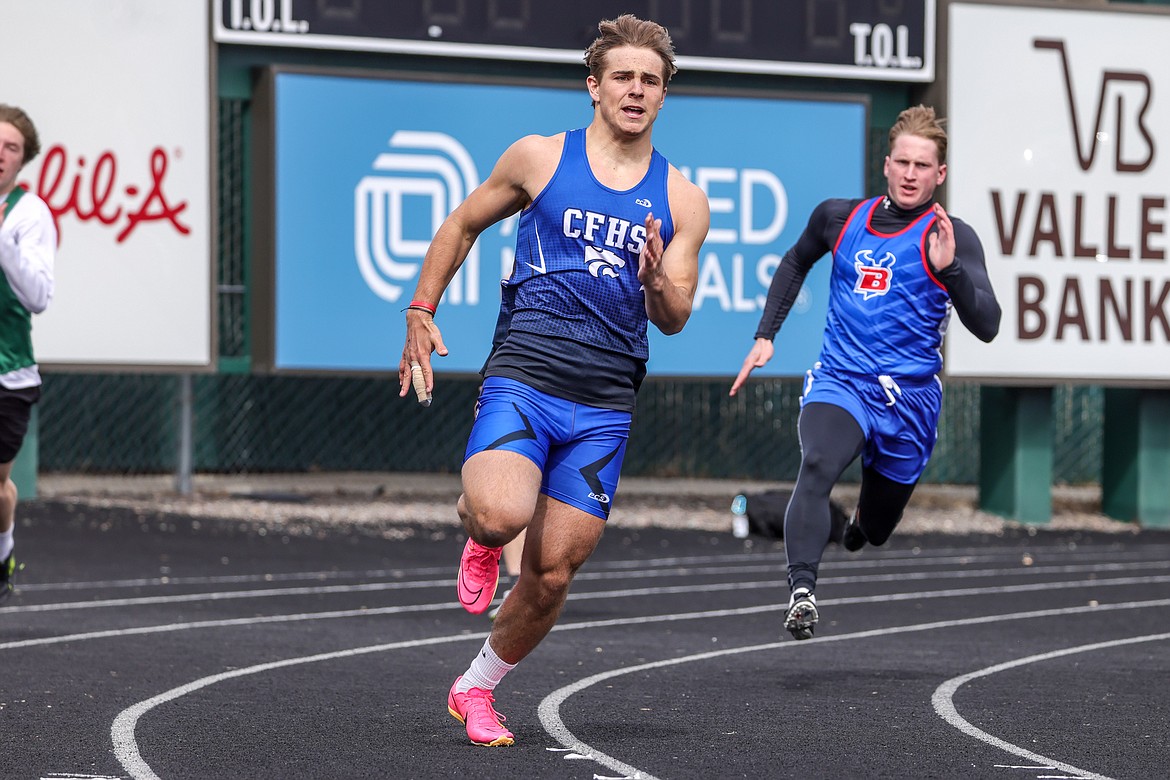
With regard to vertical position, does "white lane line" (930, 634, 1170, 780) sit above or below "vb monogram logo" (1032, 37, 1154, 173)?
below

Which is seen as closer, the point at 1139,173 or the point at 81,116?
the point at 81,116

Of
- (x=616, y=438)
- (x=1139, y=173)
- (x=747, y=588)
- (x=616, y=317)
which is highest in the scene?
(x=1139, y=173)

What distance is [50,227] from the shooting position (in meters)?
8.55

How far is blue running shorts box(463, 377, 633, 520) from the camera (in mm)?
5988

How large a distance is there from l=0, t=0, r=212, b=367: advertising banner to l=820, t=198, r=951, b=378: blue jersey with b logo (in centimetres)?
893

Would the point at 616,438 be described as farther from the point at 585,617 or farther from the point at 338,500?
the point at 338,500

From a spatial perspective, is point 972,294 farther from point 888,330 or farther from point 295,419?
point 295,419

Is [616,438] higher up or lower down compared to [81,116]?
lower down

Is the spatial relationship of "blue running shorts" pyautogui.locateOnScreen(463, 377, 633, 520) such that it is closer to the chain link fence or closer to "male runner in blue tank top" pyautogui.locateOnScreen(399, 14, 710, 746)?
"male runner in blue tank top" pyautogui.locateOnScreen(399, 14, 710, 746)

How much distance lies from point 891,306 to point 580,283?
241cm

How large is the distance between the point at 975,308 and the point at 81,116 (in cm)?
1016

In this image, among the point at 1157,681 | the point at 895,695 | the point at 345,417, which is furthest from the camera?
the point at 345,417

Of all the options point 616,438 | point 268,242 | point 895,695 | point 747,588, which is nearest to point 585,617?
point 747,588

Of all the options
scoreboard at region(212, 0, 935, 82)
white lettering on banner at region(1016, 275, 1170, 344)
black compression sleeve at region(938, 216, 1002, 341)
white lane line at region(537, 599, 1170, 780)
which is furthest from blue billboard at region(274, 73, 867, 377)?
black compression sleeve at region(938, 216, 1002, 341)
